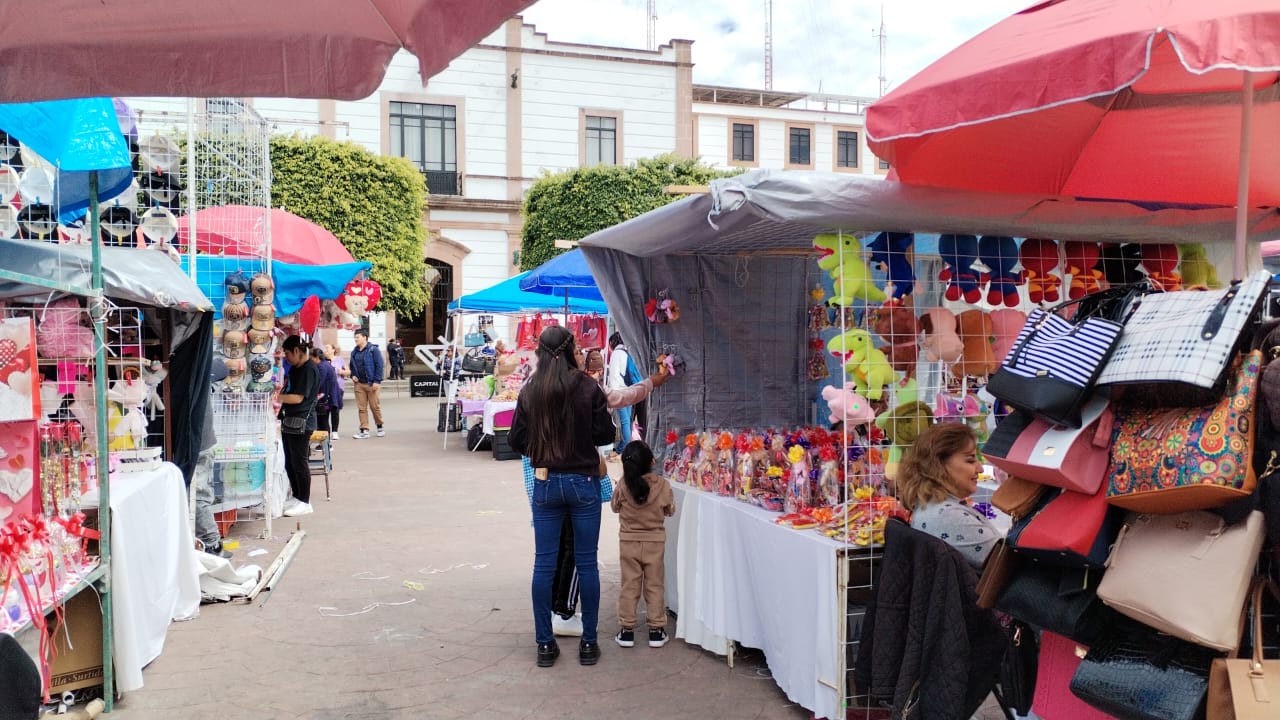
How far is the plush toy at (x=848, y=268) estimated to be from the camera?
371 centimetres

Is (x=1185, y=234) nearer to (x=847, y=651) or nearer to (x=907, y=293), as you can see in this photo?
(x=907, y=293)

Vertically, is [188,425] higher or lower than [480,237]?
lower

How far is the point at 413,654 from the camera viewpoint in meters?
4.93

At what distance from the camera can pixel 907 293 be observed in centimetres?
393

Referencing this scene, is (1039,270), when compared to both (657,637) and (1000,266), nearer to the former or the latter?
(1000,266)

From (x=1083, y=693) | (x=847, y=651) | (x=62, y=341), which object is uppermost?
(x=62, y=341)

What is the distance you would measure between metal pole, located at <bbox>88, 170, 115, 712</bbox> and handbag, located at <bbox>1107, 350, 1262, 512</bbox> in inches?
158

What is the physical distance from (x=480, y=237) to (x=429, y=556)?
2269 centimetres

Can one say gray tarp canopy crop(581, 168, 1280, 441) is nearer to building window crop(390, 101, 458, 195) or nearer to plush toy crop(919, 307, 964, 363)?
plush toy crop(919, 307, 964, 363)

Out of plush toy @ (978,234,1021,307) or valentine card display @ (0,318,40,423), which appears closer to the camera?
valentine card display @ (0,318,40,423)

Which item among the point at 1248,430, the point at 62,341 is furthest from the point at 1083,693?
the point at 62,341

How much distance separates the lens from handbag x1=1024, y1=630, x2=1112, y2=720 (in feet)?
8.96

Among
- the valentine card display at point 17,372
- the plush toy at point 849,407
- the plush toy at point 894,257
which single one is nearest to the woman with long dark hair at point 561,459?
the plush toy at point 849,407

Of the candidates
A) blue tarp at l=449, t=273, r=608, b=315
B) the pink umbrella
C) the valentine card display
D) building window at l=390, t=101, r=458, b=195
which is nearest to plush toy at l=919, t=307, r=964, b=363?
the pink umbrella
